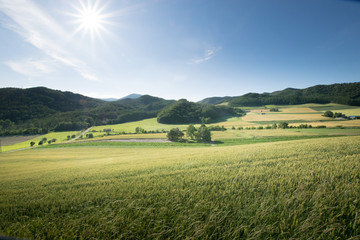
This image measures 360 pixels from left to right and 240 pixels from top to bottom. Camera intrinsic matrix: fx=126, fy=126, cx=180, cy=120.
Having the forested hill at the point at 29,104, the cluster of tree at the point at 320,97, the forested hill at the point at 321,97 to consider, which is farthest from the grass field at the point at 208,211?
the forested hill at the point at 29,104

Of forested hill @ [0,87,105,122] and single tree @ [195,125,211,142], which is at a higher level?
forested hill @ [0,87,105,122]

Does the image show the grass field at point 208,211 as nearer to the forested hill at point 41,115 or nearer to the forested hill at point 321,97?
the forested hill at point 41,115

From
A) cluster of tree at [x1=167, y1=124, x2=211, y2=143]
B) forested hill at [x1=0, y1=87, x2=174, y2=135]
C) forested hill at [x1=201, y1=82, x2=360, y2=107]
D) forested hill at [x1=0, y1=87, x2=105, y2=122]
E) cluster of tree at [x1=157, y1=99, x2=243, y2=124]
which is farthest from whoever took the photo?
forested hill at [x1=0, y1=87, x2=105, y2=122]

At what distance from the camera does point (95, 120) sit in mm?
139375

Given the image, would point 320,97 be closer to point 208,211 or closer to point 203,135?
point 203,135

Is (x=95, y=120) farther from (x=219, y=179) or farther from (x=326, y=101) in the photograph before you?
(x=326, y=101)

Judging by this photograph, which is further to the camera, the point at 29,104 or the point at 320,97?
the point at 29,104

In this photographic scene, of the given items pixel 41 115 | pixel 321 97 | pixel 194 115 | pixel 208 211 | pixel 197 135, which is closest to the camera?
pixel 208 211

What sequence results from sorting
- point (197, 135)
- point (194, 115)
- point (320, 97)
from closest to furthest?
1. point (197, 135)
2. point (194, 115)
3. point (320, 97)

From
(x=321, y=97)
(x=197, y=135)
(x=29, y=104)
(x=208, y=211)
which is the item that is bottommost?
(x=197, y=135)

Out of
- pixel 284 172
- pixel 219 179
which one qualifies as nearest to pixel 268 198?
pixel 219 179

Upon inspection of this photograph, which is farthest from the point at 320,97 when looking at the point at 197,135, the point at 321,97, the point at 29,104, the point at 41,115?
the point at 29,104

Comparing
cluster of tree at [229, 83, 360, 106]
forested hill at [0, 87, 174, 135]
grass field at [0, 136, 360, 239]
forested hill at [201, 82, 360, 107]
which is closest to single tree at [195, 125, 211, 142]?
grass field at [0, 136, 360, 239]

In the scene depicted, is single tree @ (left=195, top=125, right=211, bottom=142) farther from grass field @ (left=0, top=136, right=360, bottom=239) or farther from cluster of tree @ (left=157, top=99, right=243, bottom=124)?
cluster of tree @ (left=157, top=99, right=243, bottom=124)
